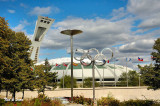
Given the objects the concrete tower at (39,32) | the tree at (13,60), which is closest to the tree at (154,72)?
the tree at (13,60)

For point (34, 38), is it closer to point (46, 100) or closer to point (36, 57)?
point (36, 57)

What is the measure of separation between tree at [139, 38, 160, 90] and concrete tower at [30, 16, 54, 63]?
7774cm

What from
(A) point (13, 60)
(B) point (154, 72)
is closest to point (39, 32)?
(A) point (13, 60)

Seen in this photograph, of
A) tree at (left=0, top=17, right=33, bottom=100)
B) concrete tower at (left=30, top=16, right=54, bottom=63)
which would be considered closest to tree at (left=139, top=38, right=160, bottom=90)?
tree at (left=0, top=17, right=33, bottom=100)

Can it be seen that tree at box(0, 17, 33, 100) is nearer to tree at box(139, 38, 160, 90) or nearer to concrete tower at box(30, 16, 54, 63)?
tree at box(139, 38, 160, 90)

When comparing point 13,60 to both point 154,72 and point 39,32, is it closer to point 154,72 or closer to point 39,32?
point 154,72

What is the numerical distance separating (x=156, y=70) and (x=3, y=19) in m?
15.3

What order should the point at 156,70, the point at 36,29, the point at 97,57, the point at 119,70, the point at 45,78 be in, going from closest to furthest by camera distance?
the point at 156,70 < the point at 97,57 < the point at 45,78 < the point at 119,70 < the point at 36,29

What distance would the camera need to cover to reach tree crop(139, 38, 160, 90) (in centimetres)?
1531

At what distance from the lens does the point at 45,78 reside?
27703 mm

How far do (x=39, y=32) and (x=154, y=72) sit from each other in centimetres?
8386

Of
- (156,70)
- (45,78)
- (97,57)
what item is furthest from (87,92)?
(156,70)

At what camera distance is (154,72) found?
15.4 m

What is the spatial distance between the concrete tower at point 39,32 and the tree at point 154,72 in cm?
7774
